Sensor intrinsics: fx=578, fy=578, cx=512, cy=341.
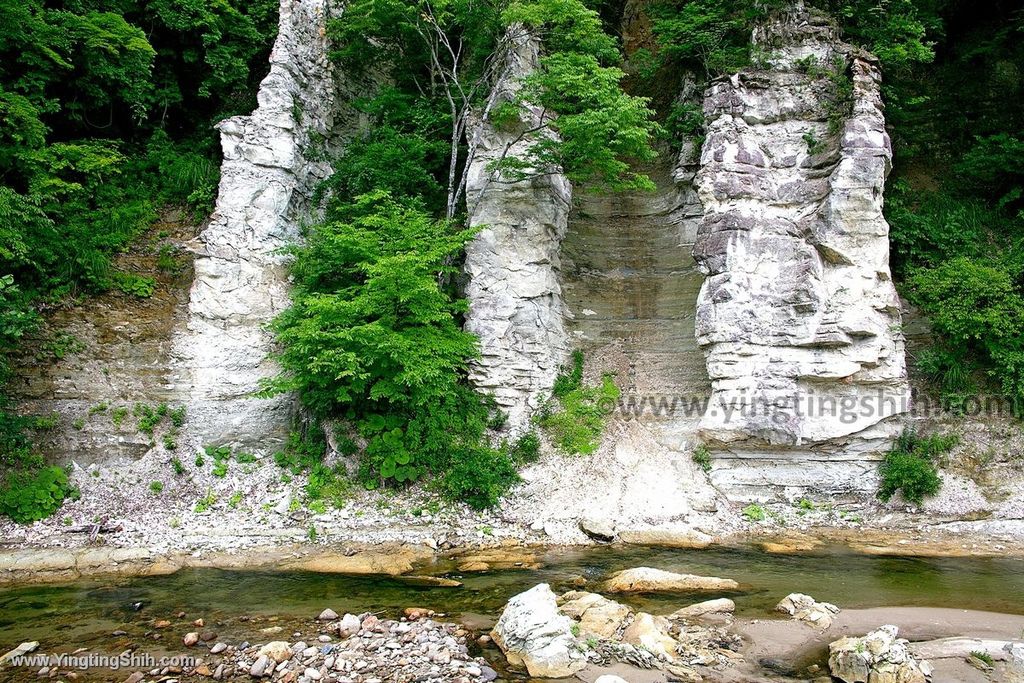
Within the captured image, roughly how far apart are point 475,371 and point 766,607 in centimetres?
729

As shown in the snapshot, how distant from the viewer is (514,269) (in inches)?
543

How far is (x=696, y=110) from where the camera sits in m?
16.5

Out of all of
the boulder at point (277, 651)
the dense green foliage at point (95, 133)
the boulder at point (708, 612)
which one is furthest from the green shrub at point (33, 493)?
the boulder at point (708, 612)

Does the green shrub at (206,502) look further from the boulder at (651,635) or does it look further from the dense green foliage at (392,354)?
the boulder at (651,635)

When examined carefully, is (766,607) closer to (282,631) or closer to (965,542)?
(965,542)

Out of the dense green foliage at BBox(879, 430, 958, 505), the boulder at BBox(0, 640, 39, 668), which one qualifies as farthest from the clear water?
the dense green foliage at BBox(879, 430, 958, 505)

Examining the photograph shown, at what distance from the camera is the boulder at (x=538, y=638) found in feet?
20.0

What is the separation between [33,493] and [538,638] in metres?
9.49

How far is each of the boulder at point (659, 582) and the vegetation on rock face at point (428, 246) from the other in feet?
10.9

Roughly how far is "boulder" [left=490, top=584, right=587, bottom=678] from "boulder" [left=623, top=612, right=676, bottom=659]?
0.72 m

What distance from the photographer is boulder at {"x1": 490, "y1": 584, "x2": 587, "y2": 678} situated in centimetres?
609

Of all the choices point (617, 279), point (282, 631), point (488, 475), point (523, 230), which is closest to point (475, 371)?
point (488, 475)

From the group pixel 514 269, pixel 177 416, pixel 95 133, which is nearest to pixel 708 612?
pixel 514 269

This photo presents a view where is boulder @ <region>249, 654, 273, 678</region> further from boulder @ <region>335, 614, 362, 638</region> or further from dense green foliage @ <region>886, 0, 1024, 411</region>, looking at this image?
dense green foliage @ <region>886, 0, 1024, 411</region>
